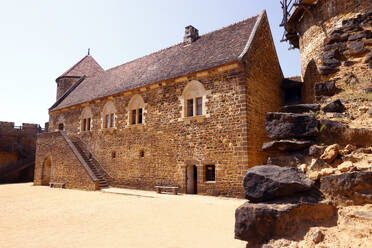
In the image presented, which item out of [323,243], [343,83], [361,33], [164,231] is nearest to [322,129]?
[323,243]

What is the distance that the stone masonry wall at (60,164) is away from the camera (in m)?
15.5

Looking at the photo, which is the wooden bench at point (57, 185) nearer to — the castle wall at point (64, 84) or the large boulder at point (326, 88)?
the castle wall at point (64, 84)

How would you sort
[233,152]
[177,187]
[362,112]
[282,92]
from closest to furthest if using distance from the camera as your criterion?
[362,112]
[233,152]
[177,187]
[282,92]

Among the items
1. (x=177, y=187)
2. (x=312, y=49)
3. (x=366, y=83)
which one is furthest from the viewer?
(x=312, y=49)

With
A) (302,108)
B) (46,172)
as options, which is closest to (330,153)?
(302,108)

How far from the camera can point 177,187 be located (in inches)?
472

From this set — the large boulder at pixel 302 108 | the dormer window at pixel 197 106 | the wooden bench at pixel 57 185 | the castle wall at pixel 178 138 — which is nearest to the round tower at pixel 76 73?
the castle wall at pixel 178 138

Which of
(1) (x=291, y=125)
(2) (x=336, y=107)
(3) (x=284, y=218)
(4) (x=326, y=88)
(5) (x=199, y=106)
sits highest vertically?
(5) (x=199, y=106)

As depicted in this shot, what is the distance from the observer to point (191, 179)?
12.2 meters

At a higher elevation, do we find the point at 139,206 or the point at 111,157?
the point at 111,157

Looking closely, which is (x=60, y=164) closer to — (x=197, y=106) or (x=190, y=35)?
(x=197, y=106)

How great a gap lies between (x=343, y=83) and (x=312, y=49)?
22.4ft

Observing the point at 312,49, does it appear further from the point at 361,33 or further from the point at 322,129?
the point at 322,129

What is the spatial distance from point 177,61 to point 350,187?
43.1 ft
